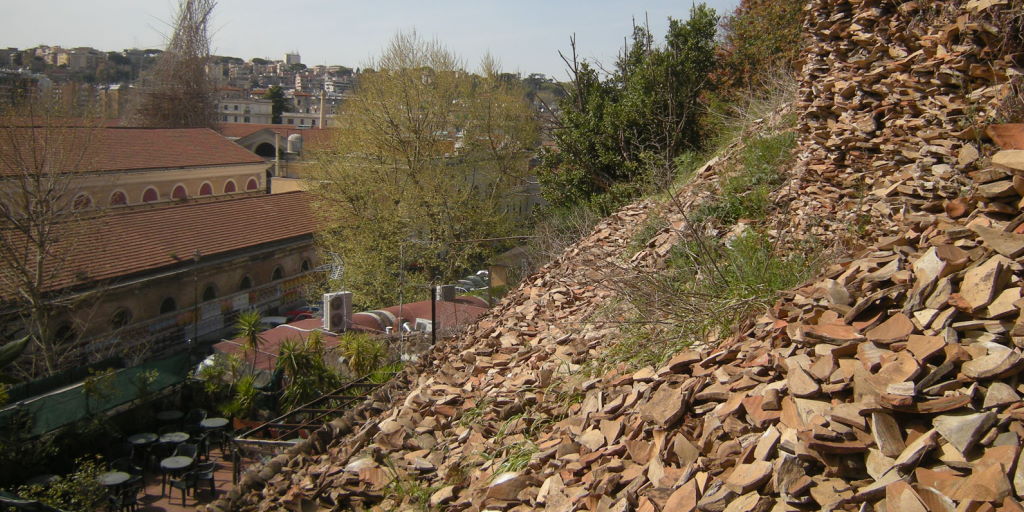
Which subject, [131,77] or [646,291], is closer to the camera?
[646,291]

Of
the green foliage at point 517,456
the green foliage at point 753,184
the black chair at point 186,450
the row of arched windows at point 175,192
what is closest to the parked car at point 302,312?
the row of arched windows at point 175,192

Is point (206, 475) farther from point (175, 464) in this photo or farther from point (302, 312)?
point (302, 312)

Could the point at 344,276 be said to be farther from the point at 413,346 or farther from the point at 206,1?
the point at 206,1

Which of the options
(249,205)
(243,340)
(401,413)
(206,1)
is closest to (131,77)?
(206,1)

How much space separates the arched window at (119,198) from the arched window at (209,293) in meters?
7.48

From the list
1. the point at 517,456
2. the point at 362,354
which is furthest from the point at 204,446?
the point at 517,456

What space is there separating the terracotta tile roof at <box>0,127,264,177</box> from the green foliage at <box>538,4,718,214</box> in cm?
1423

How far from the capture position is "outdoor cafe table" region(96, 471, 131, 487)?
1020cm

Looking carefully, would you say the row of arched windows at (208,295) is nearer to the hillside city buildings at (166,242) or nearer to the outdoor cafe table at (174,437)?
the hillside city buildings at (166,242)

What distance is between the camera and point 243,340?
15.9m

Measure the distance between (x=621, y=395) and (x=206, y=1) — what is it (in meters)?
48.8

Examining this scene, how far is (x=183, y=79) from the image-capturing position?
146 ft

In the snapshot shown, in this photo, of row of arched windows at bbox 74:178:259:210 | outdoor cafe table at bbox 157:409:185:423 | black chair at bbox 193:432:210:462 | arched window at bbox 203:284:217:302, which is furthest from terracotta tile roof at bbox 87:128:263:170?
black chair at bbox 193:432:210:462

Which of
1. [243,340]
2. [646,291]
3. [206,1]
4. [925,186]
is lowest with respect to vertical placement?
[243,340]
